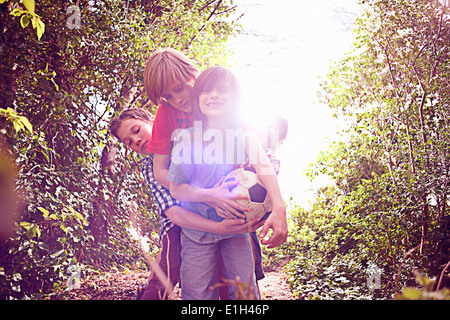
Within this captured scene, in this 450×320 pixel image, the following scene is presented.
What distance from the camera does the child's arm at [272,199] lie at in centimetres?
140

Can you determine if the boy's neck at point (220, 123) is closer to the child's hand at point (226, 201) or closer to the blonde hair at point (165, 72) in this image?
the child's hand at point (226, 201)

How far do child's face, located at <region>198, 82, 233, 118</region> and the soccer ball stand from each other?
32cm

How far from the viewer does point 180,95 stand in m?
1.93

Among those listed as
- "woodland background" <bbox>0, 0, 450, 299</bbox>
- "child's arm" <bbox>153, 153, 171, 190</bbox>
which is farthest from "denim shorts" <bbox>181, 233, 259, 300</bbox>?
"woodland background" <bbox>0, 0, 450, 299</bbox>

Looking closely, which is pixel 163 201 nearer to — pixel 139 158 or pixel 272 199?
pixel 272 199

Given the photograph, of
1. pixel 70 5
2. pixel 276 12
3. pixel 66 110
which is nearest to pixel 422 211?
pixel 276 12

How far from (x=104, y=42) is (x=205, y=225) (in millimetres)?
2682

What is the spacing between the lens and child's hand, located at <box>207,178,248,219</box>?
1413mm

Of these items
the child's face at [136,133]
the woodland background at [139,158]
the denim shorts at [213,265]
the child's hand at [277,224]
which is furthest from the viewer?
the woodland background at [139,158]

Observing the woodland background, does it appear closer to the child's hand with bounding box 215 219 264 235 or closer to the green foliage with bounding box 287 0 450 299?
the green foliage with bounding box 287 0 450 299

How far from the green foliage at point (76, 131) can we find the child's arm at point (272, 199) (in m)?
1.44

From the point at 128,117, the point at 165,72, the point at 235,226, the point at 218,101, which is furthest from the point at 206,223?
the point at 128,117

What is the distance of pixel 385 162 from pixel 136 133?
2.81 m

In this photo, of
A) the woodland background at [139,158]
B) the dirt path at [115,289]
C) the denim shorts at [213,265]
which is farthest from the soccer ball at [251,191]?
the dirt path at [115,289]
